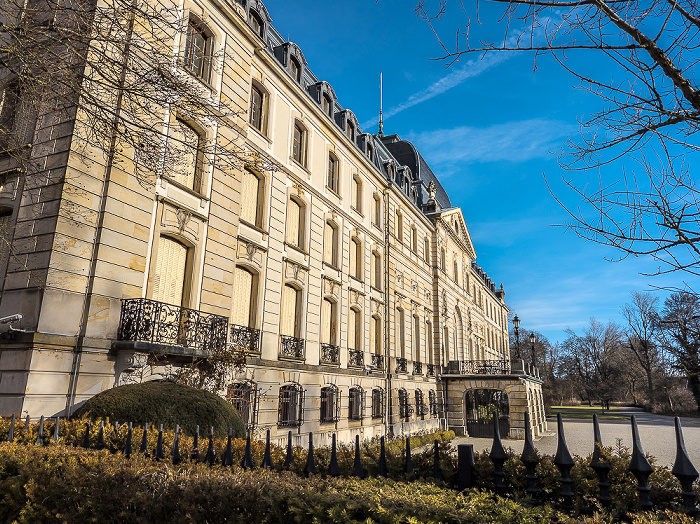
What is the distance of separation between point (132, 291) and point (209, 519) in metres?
8.96

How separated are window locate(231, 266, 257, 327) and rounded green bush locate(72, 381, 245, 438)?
21.1ft

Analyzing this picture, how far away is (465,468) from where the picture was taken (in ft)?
11.9

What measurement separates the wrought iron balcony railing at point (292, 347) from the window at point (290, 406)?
1.13 metres

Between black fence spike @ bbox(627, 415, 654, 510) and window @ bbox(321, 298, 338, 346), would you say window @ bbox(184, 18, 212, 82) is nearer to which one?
window @ bbox(321, 298, 338, 346)

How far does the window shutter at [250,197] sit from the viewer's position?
1654 cm

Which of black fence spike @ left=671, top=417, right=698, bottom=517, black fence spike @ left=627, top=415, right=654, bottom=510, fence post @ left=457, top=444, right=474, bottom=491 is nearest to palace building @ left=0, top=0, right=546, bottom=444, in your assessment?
fence post @ left=457, top=444, right=474, bottom=491

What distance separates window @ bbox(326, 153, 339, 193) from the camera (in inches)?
901

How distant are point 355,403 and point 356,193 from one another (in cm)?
1098

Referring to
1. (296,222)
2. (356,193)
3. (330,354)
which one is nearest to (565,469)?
(296,222)

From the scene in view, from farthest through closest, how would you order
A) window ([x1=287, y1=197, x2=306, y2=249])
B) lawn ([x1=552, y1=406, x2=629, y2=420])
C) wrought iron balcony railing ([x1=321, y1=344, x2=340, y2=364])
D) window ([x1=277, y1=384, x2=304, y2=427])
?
lawn ([x1=552, y1=406, x2=629, y2=420]), wrought iron balcony railing ([x1=321, y1=344, x2=340, y2=364]), window ([x1=287, y1=197, x2=306, y2=249]), window ([x1=277, y1=384, x2=304, y2=427])

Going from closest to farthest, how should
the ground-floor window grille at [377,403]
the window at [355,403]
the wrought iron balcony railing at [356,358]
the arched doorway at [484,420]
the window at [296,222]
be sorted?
1. the window at [296,222]
2. the window at [355,403]
3. the wrought iron balcony railing at [356,358]
4. the ground-floor window grille at [377,403]
5. the arched doorway at [484,420]

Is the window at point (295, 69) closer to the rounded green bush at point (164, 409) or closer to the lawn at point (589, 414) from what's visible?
the rounded green bush at point (164, 409)

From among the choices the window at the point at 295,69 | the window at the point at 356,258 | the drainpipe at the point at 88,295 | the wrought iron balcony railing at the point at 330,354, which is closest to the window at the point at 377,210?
the window at the point at 356,258

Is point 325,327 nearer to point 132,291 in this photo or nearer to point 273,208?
point 273,208
